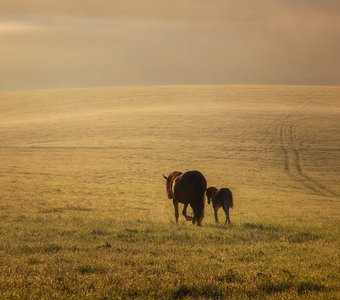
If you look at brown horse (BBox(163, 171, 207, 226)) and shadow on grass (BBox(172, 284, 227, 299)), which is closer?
shadow on grass (BBox(172, 284, 227, 299))

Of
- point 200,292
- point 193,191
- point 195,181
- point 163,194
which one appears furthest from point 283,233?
point 163,194

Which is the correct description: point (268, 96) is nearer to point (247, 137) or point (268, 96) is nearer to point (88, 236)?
point (247, 137)

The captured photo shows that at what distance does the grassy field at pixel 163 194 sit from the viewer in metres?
9.31

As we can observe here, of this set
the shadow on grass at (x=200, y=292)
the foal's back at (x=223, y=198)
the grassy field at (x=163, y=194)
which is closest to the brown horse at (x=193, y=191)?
the grassy field at (x=163, y=194)

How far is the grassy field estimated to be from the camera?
30.5 feet

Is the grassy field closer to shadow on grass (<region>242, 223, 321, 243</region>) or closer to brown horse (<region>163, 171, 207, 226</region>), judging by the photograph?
shadow on grass (<region>242, 223, 321, 243</region>)

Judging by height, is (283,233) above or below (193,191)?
below

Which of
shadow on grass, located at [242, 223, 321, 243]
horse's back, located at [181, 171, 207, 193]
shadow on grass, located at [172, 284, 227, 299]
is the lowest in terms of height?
shadow on grass, located at [242, 223, 321, 243]

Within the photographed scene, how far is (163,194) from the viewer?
34.3 metres

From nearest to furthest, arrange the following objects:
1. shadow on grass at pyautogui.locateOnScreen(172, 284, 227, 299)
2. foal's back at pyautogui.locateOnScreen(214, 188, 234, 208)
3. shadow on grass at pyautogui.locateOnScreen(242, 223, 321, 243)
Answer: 1. shadow on grass at pyautogui.locateOnScreen(172, 284, 227, 299)
2. shadow on grass at pyautogui.locateOnScreen(242, 223, 321, 243)
3. foal's back at pyautogui.locateOnScreen(214, 188, 234, 208)

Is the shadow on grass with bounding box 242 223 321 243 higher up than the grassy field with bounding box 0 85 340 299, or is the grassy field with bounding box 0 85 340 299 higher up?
the grassy field with bounding box 0 85 340 299

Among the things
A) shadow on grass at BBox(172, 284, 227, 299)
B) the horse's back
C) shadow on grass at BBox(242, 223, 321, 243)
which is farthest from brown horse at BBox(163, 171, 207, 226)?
shadow on grass at BBox(172, 284, 227, 299)

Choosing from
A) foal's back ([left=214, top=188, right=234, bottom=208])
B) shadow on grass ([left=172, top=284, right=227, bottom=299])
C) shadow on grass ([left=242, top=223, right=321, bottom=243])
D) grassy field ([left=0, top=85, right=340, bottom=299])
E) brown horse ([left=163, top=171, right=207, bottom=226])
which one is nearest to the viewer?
shadow on grass ([left=172, top=284, right=227, bottom=299])

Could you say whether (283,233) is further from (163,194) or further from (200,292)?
(163,194)
